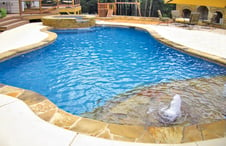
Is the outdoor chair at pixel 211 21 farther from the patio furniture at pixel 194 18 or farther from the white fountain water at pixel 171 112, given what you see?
the white fountain water at pixel 171 112

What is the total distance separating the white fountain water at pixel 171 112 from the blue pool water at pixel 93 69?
1.19 m

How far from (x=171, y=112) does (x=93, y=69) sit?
2.97m

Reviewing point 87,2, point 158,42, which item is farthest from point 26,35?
point 87,2

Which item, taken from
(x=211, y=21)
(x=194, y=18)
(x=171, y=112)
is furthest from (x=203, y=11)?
(x=171, y=112)

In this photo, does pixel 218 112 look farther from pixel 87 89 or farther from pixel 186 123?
pixel 87 89

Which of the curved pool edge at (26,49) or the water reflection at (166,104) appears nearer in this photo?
the water reflection at (166,104)

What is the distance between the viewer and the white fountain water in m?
3.64

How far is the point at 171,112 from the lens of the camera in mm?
3777

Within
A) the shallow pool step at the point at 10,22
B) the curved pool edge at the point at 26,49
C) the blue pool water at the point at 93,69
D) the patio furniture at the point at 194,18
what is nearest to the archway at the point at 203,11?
the patio furniture at the point at 194,18

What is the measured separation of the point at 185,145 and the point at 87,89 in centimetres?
274

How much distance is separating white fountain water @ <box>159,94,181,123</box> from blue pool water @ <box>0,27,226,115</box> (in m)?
1.19

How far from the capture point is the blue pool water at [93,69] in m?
4.74

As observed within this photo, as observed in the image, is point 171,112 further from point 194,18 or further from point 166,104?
point 194,18

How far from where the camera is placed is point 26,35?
9.43 m
